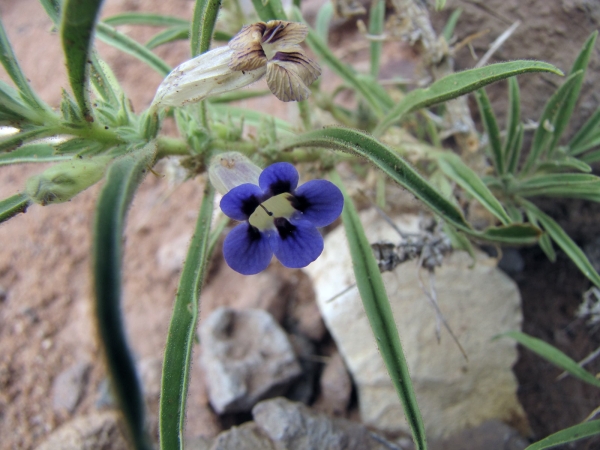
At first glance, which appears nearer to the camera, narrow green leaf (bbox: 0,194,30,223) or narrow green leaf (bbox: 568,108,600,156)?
narrow green leaf (bbox: 0,194,30,223)

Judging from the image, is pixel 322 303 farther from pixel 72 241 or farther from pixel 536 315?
pixel 72 241

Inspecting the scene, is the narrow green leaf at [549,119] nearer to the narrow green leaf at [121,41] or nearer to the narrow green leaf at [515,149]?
the narrow green leaf at [515,149]

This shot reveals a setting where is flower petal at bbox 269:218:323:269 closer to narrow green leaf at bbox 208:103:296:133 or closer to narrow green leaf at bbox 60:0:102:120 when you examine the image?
narrow green leaf at bbox 60:0:102:120

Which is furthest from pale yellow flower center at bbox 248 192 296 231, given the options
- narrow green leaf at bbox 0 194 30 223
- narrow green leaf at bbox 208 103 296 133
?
narrow green leaf at bbox 208 103 296 133

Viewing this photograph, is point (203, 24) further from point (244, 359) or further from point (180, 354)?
point (244, 359)

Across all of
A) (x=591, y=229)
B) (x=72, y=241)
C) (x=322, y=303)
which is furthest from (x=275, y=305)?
(x=591, y=229)

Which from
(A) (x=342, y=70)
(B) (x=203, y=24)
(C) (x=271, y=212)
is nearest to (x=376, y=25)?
(A) (x=342, y=70)

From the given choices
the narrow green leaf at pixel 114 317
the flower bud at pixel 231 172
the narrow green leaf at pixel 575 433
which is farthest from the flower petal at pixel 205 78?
the narrow green leaf at pixel 575 433
